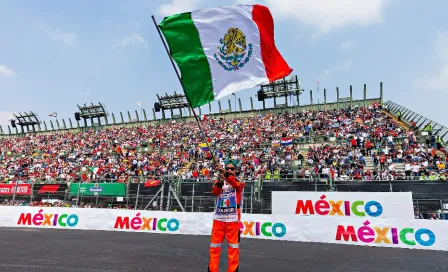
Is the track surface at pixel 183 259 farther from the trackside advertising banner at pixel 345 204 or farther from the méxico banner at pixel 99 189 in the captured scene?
the méxico banner at pixel 99 189

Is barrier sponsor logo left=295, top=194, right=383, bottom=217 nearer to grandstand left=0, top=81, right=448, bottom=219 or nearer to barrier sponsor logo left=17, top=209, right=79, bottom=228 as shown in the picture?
grandstand left=0, top=81, right=448, bottom=219

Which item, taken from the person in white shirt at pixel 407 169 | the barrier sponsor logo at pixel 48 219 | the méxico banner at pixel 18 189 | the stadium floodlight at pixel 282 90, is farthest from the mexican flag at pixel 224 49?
the stadium floodlight at pixel 282 90

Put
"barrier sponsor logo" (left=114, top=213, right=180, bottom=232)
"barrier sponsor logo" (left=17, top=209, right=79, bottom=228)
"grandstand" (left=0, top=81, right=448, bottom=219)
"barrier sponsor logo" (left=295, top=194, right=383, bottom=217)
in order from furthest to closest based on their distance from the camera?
1. "grandstand" (left=0, top=81, right=448, bottom=219)
2. "barrier sponsor logo" (left=17, top=209, right=79, bottom=228)
3. "barrier sponsor logo" (left=114, top=213, right=180, bottom=232)
4. "barrier sponsor logo" (left=295, top=194, right=383, bottom=217)

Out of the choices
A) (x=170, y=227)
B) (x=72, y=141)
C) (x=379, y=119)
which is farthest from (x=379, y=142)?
(x=72, y=141)

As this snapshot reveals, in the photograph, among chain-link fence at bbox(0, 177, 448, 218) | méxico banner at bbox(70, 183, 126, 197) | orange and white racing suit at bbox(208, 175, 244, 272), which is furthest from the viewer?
méxico banner at bbox(70, 183, 126, 197)

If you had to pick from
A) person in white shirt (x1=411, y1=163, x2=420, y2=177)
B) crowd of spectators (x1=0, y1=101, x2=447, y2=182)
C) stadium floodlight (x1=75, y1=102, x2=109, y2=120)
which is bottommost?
person in white shirt (x1=411, y1=163, x2=420, y2=177)

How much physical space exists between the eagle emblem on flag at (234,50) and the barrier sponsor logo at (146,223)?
29.4 feet

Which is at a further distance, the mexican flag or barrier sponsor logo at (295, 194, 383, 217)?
barrier sponsor logo at (295, 194, 383, 217)

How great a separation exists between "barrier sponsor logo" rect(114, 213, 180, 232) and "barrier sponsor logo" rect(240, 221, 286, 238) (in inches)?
122

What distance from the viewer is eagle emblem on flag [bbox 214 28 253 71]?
7125 mm

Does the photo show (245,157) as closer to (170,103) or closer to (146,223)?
(146,223)

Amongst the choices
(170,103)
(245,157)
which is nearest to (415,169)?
(245,157)

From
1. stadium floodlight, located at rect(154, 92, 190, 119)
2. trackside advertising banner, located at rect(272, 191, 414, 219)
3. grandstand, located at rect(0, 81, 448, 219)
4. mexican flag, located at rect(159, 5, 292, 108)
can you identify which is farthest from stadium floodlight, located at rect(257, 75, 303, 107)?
mexican flag, located at rect(159, 5, 292, 108)

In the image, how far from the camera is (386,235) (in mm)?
11016
